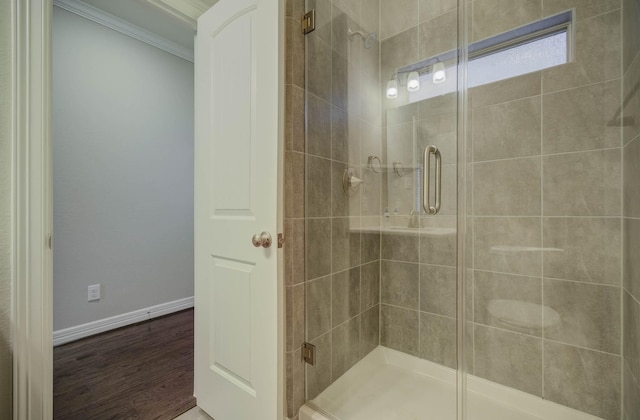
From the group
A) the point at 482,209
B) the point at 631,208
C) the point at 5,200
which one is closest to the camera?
the point at 5,200

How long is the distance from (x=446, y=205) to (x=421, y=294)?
1.98 feet

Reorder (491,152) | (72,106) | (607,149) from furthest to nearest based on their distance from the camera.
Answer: (72,106)
(491,152)
(607,149)

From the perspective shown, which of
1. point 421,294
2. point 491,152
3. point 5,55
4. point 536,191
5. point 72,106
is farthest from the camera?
point 72,106

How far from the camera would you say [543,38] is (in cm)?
144

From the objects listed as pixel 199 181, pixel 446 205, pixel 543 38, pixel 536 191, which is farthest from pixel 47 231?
pixel 543 38

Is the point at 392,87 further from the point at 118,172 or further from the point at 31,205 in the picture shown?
the point at 118,172

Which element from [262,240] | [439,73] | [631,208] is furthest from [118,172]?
[631,208]

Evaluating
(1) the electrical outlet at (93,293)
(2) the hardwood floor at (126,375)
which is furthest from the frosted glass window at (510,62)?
(1) the electrical outlet at (93,293)

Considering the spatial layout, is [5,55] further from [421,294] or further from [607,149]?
[607,149]

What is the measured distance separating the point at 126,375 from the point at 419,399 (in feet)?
5.88

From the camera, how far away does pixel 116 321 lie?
2393mm

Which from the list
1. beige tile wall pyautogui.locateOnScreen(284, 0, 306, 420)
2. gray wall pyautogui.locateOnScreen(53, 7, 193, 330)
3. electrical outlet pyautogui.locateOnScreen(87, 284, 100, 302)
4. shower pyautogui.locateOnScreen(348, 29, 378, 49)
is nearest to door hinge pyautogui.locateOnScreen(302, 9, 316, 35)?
beige tile wall pyautogui.locateOnScreen(284, 0, 306, 420)

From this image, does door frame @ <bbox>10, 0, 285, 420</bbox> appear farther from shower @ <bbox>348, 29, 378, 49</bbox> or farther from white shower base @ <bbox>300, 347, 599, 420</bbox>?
shower @ <bbox>348, 29, 378, 49</bbox>

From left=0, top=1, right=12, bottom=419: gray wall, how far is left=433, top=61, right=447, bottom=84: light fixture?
6.35 ft
